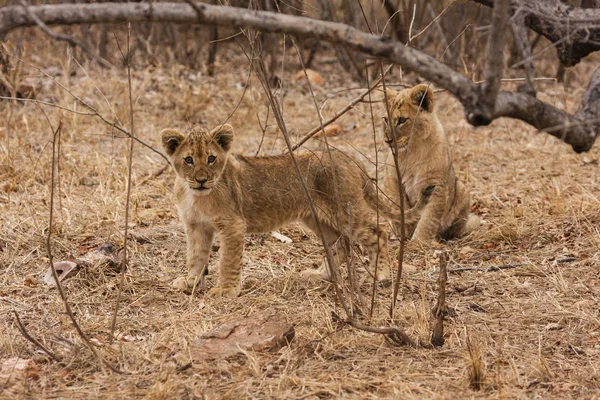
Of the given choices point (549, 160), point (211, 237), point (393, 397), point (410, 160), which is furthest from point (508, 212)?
point (393, 397)

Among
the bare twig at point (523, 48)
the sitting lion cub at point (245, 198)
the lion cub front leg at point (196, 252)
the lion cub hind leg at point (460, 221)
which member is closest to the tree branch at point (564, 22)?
the bare twig at point (523, 48)

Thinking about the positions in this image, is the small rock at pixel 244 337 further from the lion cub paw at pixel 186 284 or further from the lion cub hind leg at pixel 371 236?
the lion cub hind leg at pixel 371 236

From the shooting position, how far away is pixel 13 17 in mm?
2652

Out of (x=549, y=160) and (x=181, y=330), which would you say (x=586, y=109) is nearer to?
(x=181, y=330)

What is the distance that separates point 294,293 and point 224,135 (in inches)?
43.8

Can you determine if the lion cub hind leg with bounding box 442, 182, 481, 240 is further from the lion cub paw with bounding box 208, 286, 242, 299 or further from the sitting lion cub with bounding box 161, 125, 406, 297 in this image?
the lion cub paw with bounding box 208, 286, 242, 299

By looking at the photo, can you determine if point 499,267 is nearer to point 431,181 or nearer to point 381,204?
point 381,204

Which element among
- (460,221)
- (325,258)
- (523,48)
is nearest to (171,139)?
(325,258)

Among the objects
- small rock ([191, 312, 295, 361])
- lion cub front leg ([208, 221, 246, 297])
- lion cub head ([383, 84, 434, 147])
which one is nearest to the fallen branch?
lion cub head ([383, 84, 434, 147])

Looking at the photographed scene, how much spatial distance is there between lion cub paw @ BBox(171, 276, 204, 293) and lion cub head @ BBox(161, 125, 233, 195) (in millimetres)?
580

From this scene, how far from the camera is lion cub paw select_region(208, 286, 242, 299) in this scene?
18.2 feet

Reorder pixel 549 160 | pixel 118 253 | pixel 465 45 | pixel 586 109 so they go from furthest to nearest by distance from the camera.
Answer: pixel 465 45
pixel 549 160
pixel 118 253
pixel 586 109

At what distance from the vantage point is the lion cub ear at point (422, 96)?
22.1ft

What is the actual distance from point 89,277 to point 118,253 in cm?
66
